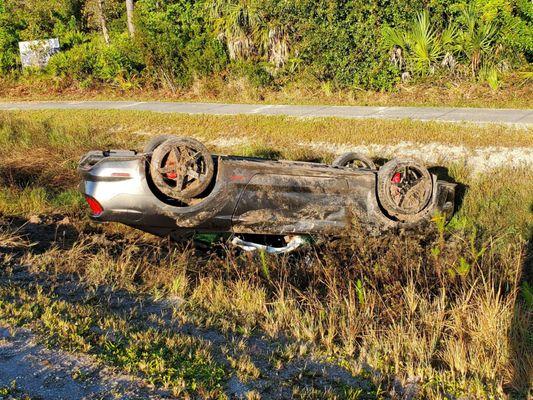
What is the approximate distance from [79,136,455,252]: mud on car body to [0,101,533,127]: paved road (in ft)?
17.9

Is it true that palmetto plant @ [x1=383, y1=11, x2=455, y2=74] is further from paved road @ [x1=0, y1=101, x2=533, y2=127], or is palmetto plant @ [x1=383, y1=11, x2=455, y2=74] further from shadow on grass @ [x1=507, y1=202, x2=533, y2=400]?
shadow on grass @ [x1=507, y1=202, x2=533, y2=400]

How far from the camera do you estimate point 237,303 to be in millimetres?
5156

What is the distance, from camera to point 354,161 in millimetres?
8062

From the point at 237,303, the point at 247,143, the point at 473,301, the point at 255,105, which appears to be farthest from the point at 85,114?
the point at 473,301

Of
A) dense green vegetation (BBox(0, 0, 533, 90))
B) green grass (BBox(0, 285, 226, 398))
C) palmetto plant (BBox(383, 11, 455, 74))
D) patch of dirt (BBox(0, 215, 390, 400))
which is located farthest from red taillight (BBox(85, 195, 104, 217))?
palmetto plant (BBox(383, 11, 455, 74))

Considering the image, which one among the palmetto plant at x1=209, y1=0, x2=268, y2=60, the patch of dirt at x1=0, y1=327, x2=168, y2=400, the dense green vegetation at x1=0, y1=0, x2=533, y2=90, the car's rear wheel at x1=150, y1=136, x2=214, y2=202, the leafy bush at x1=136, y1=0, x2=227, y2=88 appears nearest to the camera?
the patch of dirt at x1=0, y1=327, x2=168, y2=400

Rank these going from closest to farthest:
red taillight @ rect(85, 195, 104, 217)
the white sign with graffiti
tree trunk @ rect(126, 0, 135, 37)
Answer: red taillight @ rect(85, 195, 104, 217) < tree trunk @ rect(126, 0, 135, 37) < the white sign with graffiti

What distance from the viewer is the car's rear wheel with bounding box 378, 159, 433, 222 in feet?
22.2

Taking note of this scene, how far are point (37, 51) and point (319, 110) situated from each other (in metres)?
12.7

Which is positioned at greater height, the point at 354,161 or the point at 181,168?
the point at 181,168

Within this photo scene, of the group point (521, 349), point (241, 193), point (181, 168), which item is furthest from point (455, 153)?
point (521, 349)

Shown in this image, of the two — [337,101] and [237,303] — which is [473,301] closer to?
[237,303]

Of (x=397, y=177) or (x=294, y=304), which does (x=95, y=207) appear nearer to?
(x=294, y=304)

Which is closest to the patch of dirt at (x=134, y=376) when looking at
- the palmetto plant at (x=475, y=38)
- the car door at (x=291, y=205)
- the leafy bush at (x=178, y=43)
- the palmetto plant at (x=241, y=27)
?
the car door at (x=291, y=205)
